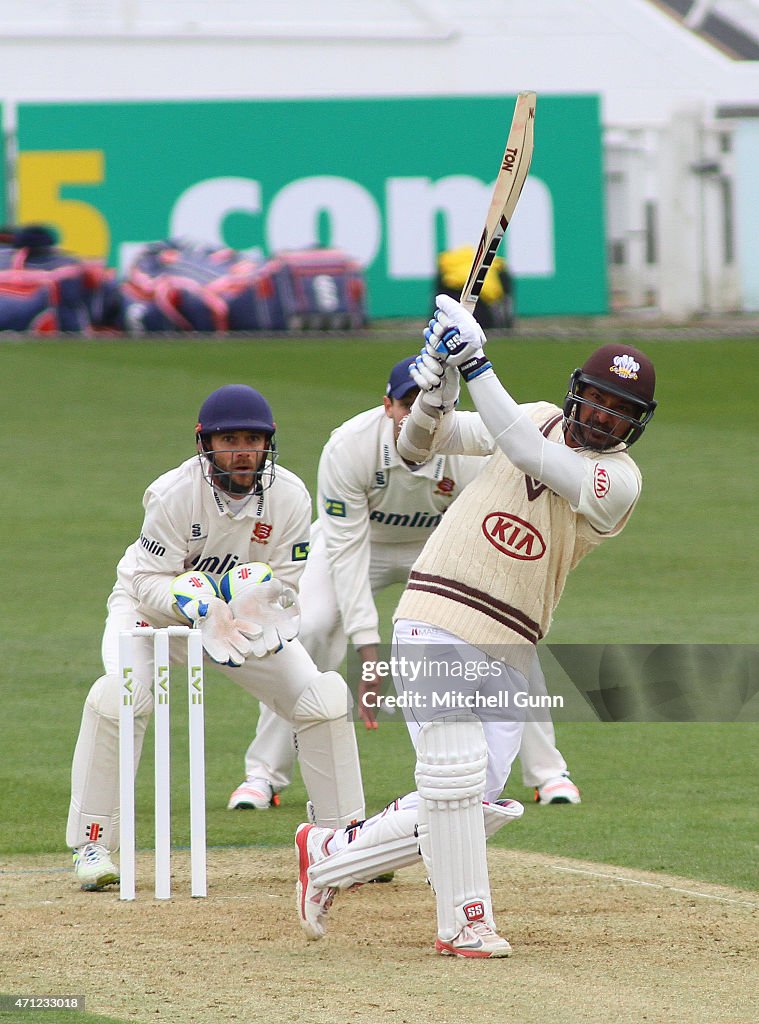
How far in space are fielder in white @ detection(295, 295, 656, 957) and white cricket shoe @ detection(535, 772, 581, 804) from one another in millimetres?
2041

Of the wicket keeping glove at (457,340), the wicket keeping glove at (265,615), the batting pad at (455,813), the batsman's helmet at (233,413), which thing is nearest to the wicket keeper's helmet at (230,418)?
the batsman's helmet at (233,413)

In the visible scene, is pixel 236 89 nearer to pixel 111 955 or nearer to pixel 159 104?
pixel 159 104

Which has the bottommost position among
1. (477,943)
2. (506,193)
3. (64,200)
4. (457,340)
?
(477,943)

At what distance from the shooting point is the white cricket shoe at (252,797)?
7.15m

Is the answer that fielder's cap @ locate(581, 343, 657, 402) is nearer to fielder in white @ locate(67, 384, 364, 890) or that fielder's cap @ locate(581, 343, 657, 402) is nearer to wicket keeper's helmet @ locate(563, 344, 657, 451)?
wicket keeper's helmet @ locate(563, 344, 657, 451)

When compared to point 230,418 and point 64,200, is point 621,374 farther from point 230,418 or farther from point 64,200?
point 64,200

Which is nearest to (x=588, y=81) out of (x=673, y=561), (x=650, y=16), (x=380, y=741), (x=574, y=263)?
(x=650, y=16)

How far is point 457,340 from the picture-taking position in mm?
4793

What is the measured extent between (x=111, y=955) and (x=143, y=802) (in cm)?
229

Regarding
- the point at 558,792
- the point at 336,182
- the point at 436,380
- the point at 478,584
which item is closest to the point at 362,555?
the point at 558,792

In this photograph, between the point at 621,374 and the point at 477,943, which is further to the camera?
the point at 621,374

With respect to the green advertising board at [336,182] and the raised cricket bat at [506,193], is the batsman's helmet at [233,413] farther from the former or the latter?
the green advertising board at [336,182]

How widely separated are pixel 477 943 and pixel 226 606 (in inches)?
54.1

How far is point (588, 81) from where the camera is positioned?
31.2 metres
